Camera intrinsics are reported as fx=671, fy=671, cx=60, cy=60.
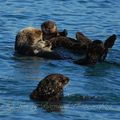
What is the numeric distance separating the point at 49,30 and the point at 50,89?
4.66 metres

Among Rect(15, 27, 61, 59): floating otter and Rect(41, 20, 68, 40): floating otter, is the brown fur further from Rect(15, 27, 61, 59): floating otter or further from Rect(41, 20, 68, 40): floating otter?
Rect(41, 20, 68, 40): floating otter

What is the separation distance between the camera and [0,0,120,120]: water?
37.3 ft

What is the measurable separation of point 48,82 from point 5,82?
1.60 metres

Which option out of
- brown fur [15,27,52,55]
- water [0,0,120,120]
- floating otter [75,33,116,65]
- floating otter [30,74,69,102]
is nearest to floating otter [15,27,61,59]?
brown fur [15,27,52,55]

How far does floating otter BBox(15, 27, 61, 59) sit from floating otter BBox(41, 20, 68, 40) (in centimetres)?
26

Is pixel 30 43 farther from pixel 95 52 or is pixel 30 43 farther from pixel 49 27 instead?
pixel 95 52

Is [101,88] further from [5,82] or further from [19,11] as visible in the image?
[19,11]

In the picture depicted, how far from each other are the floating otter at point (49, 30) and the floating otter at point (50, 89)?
443 centimetres

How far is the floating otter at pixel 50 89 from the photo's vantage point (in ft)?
39.0

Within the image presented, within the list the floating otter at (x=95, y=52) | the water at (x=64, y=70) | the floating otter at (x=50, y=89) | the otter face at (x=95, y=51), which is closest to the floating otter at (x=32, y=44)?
the water at (x=64, y=70)

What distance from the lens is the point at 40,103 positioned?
11781 millimetres

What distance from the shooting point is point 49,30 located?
16453mm

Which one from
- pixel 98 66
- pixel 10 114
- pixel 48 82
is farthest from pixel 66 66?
pixel 10 114

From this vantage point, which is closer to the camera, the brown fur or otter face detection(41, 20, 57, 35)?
the brown fur
